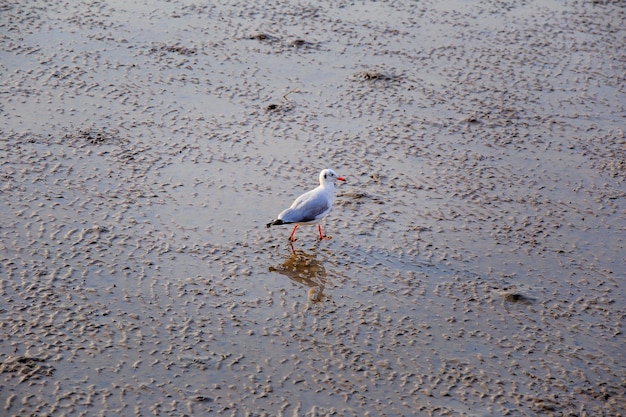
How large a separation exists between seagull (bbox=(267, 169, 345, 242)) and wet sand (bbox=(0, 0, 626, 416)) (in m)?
0.21

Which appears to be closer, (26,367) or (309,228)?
(26,367)

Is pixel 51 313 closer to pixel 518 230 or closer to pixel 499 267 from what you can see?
pixel 499 267

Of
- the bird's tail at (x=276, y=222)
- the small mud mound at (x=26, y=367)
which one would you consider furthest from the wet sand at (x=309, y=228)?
the bird's tail at (x=276, y=222)

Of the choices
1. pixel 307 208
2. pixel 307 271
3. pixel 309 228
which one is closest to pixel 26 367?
pixel 307 271

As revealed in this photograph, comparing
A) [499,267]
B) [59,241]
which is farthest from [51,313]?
[499,267]

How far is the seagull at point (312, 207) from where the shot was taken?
19.6 feet

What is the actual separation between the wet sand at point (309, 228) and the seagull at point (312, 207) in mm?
214

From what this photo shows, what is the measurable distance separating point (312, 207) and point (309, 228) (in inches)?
16.6

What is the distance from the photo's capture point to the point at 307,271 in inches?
227

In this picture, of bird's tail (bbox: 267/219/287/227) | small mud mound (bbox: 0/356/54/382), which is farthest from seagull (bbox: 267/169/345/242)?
small mud mound (bbox: 0/356/54/382)

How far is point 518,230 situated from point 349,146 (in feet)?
5.89

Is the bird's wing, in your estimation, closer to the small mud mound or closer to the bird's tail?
the bird's tail

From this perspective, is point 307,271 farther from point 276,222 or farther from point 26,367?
point 26,367

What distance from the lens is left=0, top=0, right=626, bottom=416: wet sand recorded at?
470 cm
